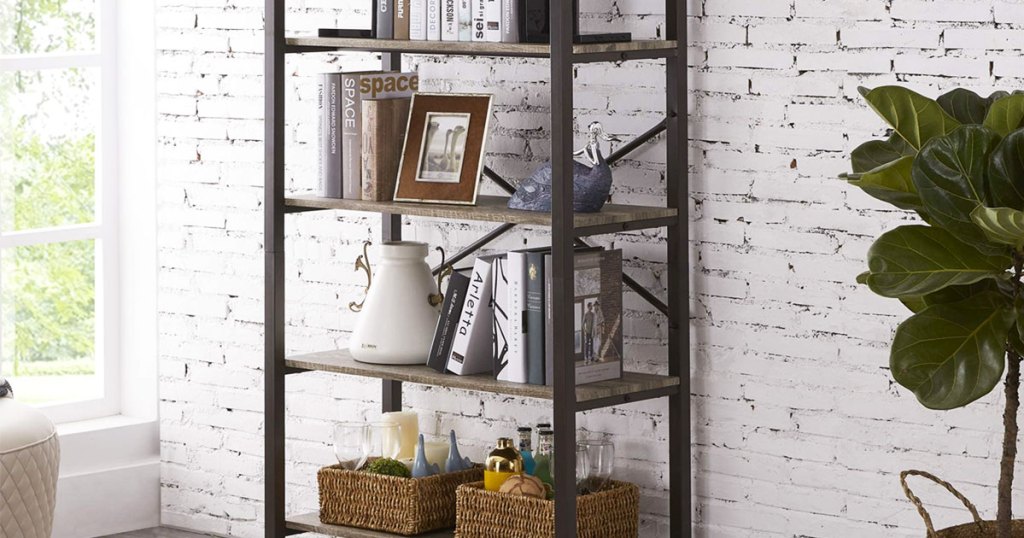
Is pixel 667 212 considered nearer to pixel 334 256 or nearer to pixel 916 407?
pixel 916 407

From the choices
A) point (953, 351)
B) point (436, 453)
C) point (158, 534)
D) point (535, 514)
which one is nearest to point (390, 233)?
point (436, 453)

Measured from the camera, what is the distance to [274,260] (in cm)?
353

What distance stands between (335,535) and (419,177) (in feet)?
2.76

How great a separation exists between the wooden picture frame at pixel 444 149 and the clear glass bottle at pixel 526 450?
22.4 inches

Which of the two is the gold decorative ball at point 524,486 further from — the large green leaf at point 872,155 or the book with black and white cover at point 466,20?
the large green leaf at point 872,155

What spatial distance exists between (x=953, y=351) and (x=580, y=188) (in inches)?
43.5

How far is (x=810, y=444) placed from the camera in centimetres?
329

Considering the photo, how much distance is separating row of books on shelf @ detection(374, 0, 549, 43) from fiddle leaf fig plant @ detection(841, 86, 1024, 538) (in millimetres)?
948

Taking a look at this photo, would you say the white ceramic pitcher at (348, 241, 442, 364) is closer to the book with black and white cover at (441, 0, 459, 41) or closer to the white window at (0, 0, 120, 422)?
the book with black and white cover at (441, 0, 459, 41)

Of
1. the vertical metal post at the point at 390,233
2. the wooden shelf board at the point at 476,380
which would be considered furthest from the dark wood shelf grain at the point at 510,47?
the wooden shelf board at the point at 476,380

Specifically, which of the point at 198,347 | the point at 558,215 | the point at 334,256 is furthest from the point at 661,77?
the point at 198,347

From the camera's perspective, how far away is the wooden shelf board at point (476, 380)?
3.19 m

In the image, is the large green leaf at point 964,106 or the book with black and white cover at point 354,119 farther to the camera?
the book with black and white cover at point 354,119

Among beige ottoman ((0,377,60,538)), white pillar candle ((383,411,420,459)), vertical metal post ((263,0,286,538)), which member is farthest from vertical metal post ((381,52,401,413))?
beige ottoman ((0,377,60,538))
